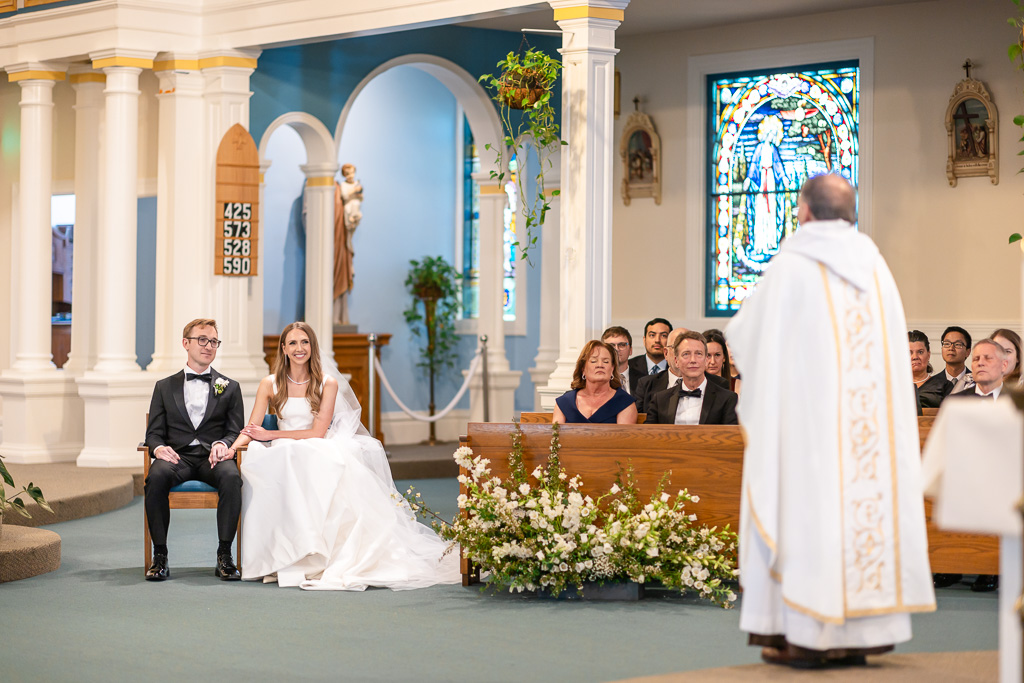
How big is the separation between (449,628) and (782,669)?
1.67m

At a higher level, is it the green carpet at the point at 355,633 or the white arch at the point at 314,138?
the white arch at the point at 314,138

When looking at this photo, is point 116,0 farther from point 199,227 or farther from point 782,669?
point 782,669

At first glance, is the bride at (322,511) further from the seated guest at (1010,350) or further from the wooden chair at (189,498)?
the seated guest at (1010,350)

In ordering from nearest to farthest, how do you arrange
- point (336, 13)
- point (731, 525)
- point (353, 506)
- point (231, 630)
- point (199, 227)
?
point (231, 630) → point (731, 525) → point (353, 506) → point (336, 13) → point (199, 227)

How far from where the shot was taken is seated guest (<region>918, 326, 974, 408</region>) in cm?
759

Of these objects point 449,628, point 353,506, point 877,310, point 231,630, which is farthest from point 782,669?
point 353,506

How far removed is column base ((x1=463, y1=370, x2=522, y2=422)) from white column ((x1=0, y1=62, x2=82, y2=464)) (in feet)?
11.8

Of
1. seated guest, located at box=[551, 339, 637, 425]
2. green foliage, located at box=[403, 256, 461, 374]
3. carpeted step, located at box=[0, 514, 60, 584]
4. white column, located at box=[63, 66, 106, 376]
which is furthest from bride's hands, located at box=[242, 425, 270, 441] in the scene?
green foliage, located at box=[403, 256, 461, 374]

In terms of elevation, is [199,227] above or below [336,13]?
below

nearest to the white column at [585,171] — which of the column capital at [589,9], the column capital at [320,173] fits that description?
the column capital at [589,9]

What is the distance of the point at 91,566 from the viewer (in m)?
7.11

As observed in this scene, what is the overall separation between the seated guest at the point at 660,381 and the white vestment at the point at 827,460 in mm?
2888

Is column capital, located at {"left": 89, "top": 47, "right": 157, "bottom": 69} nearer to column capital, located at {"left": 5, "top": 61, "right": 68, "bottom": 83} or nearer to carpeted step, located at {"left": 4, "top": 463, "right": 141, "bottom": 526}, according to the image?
column capital, located at {"left": 5, "top": 61, "right": 68, "bottom": 83}

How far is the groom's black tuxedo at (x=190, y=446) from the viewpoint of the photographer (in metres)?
6.71
